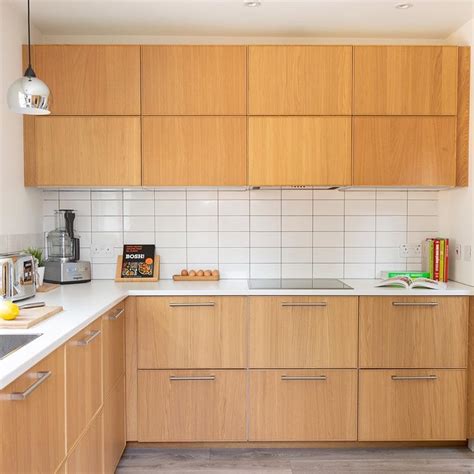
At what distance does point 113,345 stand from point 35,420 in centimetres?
109

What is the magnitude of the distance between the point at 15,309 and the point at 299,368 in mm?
1611

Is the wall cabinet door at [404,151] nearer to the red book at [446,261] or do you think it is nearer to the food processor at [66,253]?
the red book at [446,261]

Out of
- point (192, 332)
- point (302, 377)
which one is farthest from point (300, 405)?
point (192, 332)

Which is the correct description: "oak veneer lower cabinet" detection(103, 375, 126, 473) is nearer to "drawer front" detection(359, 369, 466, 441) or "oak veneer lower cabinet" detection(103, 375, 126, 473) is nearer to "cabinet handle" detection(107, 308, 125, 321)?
"cabinet handle" detection(107, 308, 125, 321)

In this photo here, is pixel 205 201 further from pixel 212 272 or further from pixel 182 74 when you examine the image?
pixel 182 74

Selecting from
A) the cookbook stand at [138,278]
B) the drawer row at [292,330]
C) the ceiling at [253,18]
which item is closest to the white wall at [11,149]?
the ceiling at [253,18]

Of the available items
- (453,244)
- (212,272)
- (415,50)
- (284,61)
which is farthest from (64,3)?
(453,244)

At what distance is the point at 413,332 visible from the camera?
2.98m

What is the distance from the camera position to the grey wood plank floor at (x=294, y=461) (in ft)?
9.24

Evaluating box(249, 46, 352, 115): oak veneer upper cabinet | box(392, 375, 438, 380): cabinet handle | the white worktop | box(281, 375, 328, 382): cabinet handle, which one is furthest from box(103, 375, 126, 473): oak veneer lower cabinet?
box(249, 46, 352, 115): oak veneer upper cabinet

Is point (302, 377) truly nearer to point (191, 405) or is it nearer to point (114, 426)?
point (191, 405)

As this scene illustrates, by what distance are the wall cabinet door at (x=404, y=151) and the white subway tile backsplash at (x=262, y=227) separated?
0.38 m

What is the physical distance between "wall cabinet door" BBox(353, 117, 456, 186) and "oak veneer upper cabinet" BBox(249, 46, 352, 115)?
21 cm

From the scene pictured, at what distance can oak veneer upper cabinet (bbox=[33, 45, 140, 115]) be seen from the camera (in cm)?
312
